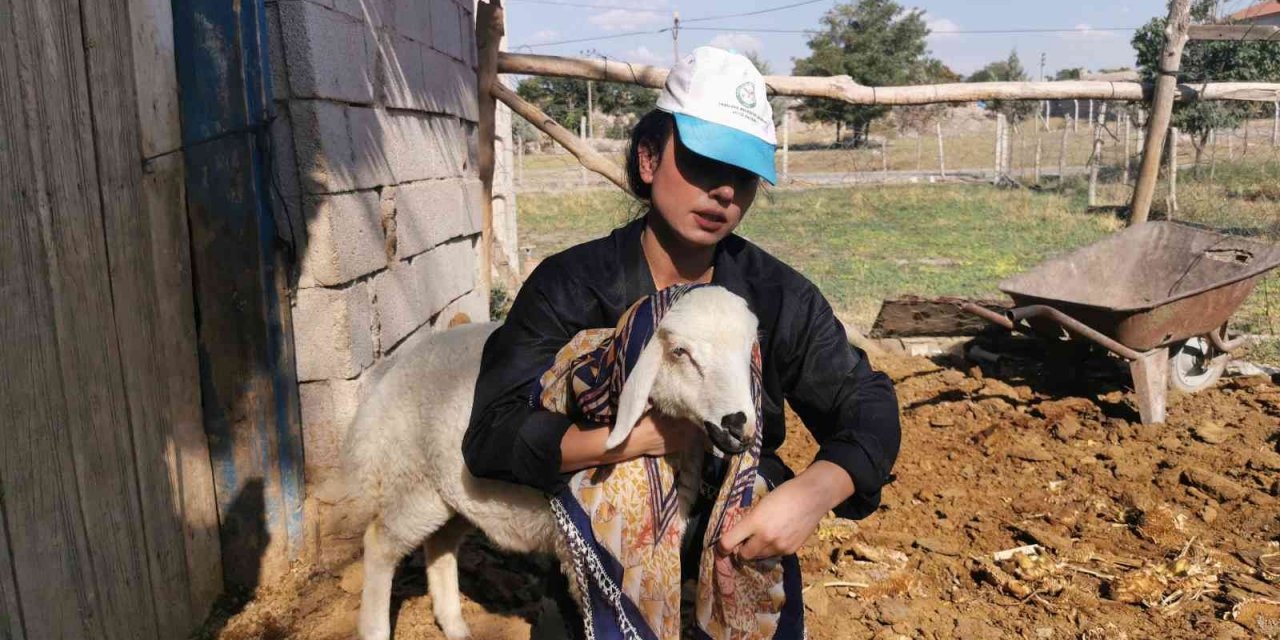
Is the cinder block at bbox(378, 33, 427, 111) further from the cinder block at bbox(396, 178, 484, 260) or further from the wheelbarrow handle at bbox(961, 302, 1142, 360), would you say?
the wheelbarrow handle at bbox(961, 302, 1142, 360)

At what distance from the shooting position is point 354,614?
3.19 meters

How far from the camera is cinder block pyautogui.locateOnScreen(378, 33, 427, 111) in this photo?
13.2 ft

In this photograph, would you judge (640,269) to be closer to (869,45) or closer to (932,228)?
(932,228)

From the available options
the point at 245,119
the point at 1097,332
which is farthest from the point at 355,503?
the point at 1097,332

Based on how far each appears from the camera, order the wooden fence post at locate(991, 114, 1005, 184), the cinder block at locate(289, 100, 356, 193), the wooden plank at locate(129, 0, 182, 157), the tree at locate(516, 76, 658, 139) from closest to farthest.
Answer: the wooden plank at locate(129, 0, 182, 157) → the cinder block at locate(289, 100, 356, 193) → the wooden fence post at locate(991, 114, 1005, 184) → the tree at locate(516, 76, 658, 139)

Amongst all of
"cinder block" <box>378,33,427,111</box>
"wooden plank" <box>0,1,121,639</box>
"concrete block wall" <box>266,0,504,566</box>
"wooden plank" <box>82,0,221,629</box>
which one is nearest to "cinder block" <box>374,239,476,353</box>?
"concrete block wall" <box>266,0,504,566</box>

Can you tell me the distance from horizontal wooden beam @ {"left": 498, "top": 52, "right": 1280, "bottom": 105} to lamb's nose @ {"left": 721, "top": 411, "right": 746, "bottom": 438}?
4.79m

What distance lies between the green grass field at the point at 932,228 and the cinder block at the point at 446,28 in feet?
10.3

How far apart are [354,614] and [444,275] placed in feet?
7.30

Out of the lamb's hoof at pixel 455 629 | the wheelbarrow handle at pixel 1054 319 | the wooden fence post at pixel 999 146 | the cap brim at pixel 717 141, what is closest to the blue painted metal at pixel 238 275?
the lamb's hoof at pixel 455 629

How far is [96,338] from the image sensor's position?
2.33 meters

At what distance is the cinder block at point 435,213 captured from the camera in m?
4.20

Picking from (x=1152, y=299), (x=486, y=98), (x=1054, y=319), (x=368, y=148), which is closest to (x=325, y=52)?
(x=368, y=148)

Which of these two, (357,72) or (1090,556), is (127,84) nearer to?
(357,72)
